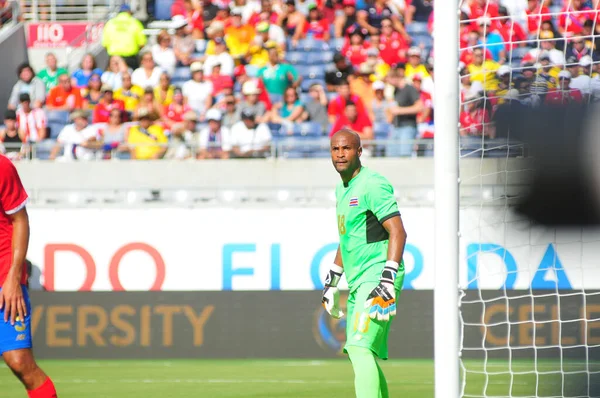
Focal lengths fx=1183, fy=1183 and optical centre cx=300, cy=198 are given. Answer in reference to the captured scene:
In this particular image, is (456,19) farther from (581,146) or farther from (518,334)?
(518,334)

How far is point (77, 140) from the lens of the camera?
48.5 ft

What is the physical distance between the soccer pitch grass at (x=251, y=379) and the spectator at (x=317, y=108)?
127 inches

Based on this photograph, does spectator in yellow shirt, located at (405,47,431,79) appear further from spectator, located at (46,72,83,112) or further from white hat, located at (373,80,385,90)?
spectator, located at (46,72,83,112)

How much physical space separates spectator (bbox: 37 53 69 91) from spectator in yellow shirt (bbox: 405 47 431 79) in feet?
16.1

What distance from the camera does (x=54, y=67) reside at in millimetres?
16828

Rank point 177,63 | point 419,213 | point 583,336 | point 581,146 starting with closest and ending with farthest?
point 581,146 → point 583,336 → point 419,213 → point 177,63

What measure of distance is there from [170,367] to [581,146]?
28.7ft

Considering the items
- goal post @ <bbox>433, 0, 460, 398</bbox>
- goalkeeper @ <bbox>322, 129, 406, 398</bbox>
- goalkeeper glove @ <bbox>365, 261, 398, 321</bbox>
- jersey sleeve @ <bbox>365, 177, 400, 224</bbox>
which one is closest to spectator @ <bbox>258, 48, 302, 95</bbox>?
goalkeeper @ <bbox>322, 129, 406, 398</bbox>

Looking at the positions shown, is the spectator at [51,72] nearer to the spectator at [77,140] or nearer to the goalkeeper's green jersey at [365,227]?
the spectator at [77,140]

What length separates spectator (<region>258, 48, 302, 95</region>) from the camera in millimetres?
15281

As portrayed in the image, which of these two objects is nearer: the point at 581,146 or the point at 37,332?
the point at 581,146

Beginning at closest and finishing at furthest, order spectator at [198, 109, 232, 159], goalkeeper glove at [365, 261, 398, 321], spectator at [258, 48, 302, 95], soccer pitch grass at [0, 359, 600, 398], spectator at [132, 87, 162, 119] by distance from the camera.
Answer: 1. goalkeeper glove at [365, 261, 398, 321]
2. soccer pitch grass at [0, 359, 600, 398]
3. spectator at [198, 109, 232, 159]
4. spectator at [132, 87, 162, 119]
5. spectator at [258, 48, 302, 95]

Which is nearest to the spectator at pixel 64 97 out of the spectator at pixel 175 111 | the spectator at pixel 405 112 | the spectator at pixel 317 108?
the spectator at pixel 175 111

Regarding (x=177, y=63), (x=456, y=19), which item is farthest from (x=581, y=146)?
(x=177, y=63)
